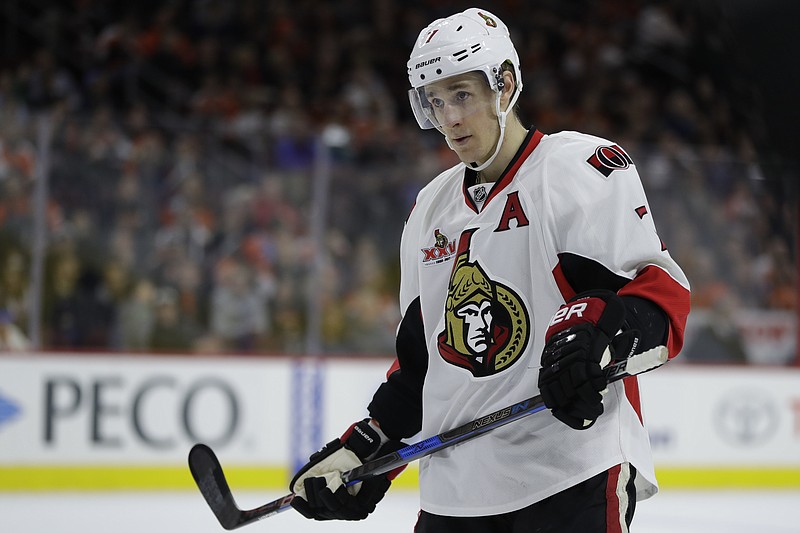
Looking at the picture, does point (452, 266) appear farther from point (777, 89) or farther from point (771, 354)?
point (777, 89)

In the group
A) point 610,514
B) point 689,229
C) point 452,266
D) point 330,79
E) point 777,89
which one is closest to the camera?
point 610,514

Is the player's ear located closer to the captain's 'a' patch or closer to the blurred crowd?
the captain's 'a' patch

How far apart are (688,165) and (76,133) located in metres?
3.39

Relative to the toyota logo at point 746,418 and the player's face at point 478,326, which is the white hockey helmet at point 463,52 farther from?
the toyota logo at point 746,418

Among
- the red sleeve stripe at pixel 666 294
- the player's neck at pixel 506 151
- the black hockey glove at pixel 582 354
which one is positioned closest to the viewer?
the black hockey glove at pixel 582 354

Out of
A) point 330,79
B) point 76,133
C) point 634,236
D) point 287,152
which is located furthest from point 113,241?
point 634,236

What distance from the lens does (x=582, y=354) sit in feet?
5.42

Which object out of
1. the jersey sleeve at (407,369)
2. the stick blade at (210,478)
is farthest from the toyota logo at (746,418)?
the jersey sleeve at (407,369)

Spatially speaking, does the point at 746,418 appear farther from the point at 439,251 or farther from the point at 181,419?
the point at 439,251

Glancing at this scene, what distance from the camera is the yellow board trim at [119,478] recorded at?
5.34 meters

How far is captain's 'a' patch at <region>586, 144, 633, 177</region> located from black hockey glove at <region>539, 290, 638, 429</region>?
0.24m

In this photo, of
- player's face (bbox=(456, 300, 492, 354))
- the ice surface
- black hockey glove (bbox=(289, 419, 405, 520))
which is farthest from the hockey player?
the ice surface

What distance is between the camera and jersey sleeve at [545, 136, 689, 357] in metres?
1.78

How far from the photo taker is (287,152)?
5.80 meters
